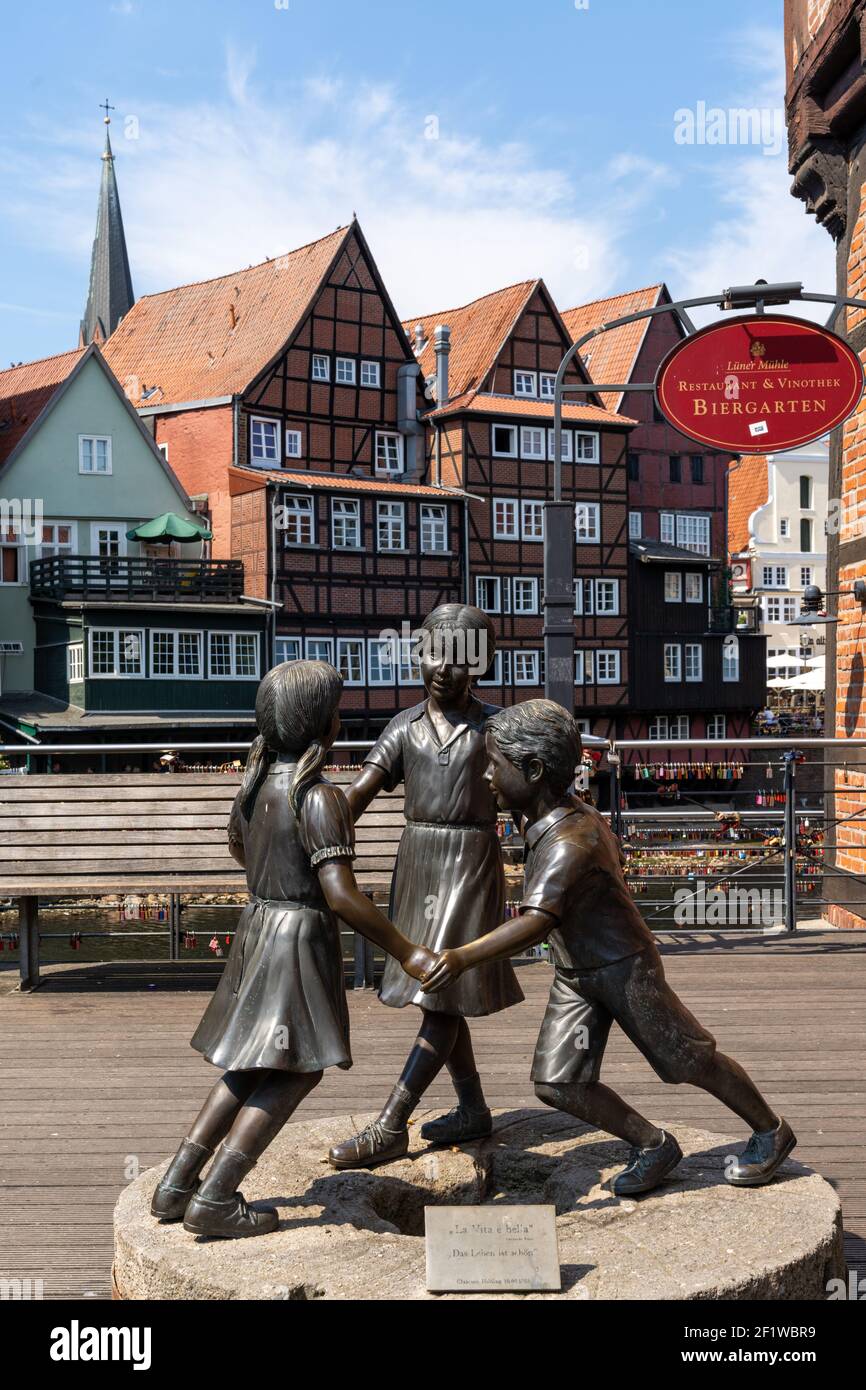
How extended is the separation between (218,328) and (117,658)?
10.5 meters

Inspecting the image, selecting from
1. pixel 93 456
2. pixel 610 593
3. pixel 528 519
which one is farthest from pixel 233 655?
pixel 610 593

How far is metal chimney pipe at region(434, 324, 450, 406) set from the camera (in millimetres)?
34844

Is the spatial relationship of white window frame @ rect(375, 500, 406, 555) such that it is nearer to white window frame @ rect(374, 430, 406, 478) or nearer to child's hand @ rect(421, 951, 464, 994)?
white window frame @ rect(374, 430, 406, 478)

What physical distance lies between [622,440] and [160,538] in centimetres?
1220

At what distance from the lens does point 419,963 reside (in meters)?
3.29

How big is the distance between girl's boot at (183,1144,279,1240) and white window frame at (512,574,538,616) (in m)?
31.2

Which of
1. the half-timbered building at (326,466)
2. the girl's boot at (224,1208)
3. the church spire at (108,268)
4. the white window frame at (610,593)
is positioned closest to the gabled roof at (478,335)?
the half-timbered building at (326,466)

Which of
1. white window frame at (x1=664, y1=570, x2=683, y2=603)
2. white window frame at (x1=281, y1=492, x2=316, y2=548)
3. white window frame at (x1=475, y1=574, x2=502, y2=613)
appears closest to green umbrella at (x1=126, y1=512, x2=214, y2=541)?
white window frame at (x1=281, y1=492, x2=316, y2=548)

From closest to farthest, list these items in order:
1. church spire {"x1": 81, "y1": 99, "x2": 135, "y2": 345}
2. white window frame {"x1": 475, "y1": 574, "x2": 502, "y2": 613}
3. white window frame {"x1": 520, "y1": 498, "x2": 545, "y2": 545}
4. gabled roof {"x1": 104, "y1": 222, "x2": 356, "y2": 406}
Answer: gabled roof {"x1": 104, "y1": 222, "x2": 356, "y2": 406} → white window frame {"x1": 475, "y1": 574, "x2": 502, "y2": 613} → white window frame {"x1": 520, "y1": 498, "x2": 545, "y2": 545} → church spire {"x1": 81, "y1": 99, "x2": 135, "y2": 345}

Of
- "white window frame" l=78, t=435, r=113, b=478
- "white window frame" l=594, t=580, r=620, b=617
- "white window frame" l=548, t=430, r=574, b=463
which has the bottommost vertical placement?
"white window frame" l=594, t=580, r=620, b=617

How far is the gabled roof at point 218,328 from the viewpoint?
3272 centimetres

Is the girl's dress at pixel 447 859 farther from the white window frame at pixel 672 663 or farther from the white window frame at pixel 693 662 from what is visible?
the white window frame at pixel 693 662

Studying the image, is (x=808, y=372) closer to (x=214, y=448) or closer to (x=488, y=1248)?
(x=488, y=1248)
